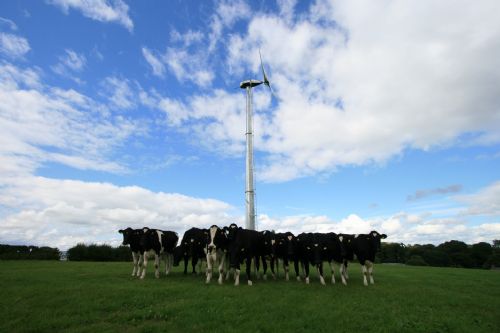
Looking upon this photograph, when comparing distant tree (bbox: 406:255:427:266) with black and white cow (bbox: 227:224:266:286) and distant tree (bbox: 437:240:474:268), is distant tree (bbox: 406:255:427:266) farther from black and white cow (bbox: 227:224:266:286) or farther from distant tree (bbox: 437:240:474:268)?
black and white cow (bbox: 227:224:266:286)

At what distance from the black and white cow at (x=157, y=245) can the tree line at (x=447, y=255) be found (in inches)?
2498

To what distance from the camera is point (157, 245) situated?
20.7 m

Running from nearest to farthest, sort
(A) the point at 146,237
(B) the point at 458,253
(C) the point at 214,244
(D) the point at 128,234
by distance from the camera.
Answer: (C) the point at 214,244 < (A) the point at 146,237 < (D) the point at 128,234 < (B) the point at 458,253

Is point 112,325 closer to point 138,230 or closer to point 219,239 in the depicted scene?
point 219,239

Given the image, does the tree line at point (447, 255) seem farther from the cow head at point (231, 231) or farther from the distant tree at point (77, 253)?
the cow head at point (231, 231)

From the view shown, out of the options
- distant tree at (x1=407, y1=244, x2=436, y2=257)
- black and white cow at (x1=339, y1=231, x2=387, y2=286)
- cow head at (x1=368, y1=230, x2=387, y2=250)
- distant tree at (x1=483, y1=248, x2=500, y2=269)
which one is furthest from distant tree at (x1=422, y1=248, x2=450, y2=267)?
black and white cow at (x1=339, y1=231, x2=387, y2=286)

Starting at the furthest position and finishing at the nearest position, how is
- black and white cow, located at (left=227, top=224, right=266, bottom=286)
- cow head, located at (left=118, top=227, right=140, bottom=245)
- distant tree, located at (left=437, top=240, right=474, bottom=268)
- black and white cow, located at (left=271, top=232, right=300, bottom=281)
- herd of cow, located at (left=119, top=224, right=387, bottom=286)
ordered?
distant tree, located at (left=437, top=240, right=474, bottom=268)
cow head, located at (left=118, top=227, right=140, bottom=245)
black and white cow, located at (left=271, top=232, right=300, bottom=281)
herd of cow, located at (left=119, top=224, right=387, bottom=286)
black and white cow, located at (left=227, top=224, right=266, bottom=286)

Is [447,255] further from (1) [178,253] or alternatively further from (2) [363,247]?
(1) [178,253]

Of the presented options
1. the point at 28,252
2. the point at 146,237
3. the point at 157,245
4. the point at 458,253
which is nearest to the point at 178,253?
the point at 157,245

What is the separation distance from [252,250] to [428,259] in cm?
7236

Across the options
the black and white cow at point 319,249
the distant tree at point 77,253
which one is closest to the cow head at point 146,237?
the black and white cow at point 319,249

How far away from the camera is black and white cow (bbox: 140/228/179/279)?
20.3 meters

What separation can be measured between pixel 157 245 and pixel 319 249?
27.3 ft

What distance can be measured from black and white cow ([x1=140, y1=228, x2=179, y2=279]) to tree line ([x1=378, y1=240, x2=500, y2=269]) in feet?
208
